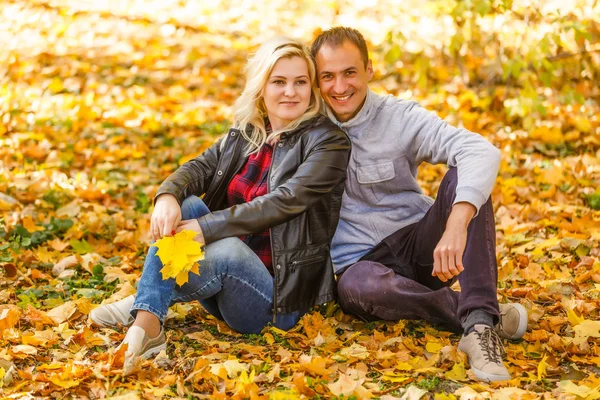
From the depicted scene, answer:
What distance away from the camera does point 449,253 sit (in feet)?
9.03

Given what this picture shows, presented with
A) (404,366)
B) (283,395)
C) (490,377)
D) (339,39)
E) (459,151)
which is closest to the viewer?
(283,395)

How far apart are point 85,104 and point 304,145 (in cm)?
461

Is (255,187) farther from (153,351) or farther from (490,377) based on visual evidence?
(490,377)

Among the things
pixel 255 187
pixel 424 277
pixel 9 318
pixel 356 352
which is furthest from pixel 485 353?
pixel 9 318

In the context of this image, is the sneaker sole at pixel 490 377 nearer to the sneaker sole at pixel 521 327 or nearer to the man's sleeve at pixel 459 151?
the sneaker sole at pixel 521 327

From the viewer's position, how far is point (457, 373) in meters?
2.67

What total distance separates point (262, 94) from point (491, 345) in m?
1.42

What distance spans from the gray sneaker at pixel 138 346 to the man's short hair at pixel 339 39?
1.41m

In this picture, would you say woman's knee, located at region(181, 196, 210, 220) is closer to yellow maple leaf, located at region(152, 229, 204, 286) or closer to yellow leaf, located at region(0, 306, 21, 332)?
yellow maple leaf, located at region(152, 229, 204, 286)

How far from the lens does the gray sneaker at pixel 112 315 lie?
3094 mm

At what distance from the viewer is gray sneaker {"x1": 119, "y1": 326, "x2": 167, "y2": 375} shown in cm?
265

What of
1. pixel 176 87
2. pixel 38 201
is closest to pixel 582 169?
pixel 38 201

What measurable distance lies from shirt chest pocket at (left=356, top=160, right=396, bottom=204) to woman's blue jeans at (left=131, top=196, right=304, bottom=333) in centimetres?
60

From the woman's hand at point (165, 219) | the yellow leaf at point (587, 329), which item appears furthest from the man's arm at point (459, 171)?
the woman's hand at point (165, 219)
